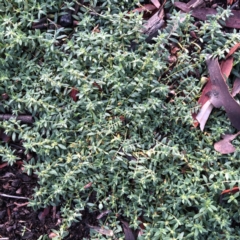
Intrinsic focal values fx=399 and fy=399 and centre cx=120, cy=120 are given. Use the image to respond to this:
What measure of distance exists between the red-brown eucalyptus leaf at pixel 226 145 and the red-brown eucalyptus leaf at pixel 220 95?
10cm

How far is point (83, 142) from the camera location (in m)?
3.05

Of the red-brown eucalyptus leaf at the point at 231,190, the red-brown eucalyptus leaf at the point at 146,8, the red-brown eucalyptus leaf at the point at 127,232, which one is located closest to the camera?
the red-brown eucalyptus leaf at the point at 231,190

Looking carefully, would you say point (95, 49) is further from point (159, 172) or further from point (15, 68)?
point (159, 172)

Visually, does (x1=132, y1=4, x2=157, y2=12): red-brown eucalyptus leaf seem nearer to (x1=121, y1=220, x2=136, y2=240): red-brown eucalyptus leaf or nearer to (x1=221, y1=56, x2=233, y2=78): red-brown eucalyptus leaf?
(x1=221, y1=56, x2=233, y2=78): red-brown eucalyptus leaf

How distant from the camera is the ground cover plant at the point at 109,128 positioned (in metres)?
3.01

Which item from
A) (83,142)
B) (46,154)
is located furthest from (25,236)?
(83,142)

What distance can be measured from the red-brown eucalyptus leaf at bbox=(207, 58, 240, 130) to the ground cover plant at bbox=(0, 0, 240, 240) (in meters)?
0.07

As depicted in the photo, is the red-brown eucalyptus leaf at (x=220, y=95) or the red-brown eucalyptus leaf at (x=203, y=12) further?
the red-brown eucalyptus leaf at (x=203, y=12)

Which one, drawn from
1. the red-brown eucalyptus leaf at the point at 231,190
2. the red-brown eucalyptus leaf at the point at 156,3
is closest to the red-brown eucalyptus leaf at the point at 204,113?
the red-brown eucalyptus leaf at the point at 231,190

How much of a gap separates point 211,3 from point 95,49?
1.07 metres

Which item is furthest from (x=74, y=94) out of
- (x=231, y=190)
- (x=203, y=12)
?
(x=231, y=190)

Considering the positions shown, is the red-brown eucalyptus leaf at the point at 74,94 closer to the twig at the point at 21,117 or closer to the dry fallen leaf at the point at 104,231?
the twig at the point at 21,117

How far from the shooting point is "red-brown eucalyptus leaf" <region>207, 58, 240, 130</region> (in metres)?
3.11

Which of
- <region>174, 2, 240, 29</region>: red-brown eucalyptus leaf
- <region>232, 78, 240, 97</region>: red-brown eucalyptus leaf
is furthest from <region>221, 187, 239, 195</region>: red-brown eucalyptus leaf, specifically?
<region>174, 2, 240, 29</region>: red-brown eucalyptus leaf
